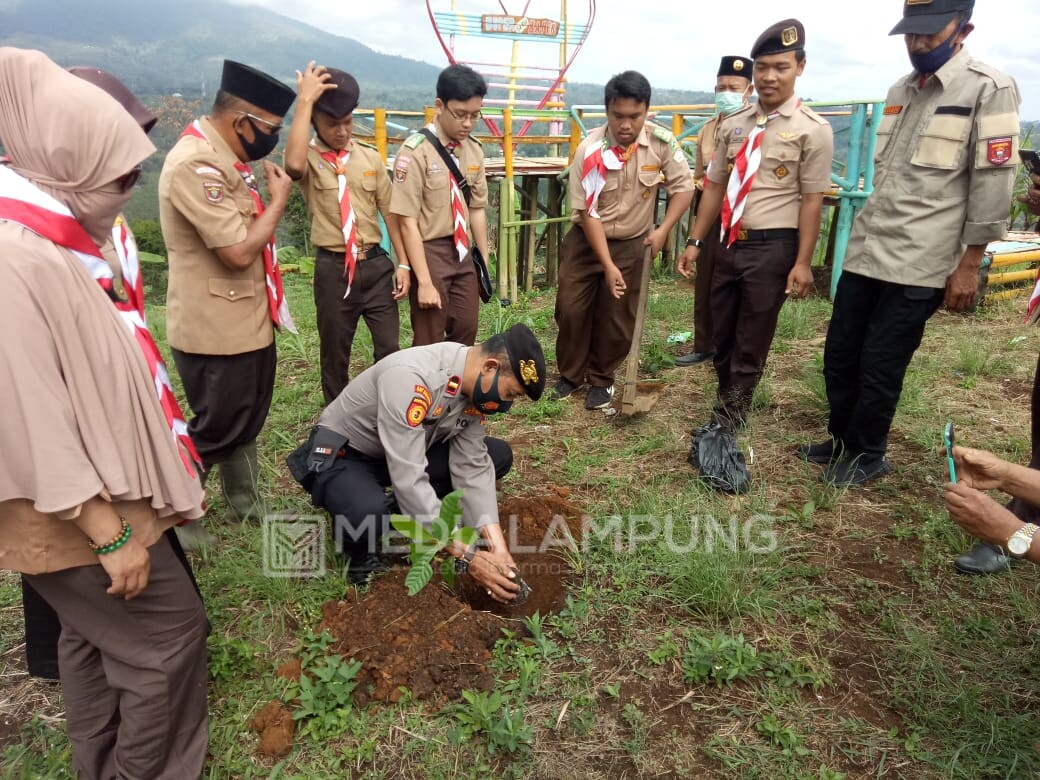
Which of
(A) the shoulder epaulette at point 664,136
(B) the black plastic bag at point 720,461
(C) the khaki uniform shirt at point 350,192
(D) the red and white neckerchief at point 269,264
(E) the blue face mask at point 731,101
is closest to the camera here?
(D) the red and white neckerchief at point 269,264

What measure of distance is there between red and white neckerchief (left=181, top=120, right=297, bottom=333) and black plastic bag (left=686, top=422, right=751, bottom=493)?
192cm

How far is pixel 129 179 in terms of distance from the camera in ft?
4.83

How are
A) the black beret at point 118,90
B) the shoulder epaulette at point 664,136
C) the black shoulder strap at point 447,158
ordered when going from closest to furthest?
the black beret at point 118,90, the black shoulder strap at point 447,158, the shoulder epaulette at point 664,136

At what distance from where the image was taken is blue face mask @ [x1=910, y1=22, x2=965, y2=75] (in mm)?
2561

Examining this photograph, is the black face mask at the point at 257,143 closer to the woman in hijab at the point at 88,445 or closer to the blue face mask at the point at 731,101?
the woman in hijab at the point at 88,445

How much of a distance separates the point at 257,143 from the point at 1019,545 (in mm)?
2547

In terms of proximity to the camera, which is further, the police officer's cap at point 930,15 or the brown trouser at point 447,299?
the brown trouser at point 447,299

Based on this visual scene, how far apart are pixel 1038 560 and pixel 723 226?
2187mm

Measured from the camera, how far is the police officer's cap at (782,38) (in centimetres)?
292

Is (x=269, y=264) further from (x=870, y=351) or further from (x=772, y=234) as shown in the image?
(x=870, y=351)

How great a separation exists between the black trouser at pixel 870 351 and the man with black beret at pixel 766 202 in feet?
0.87

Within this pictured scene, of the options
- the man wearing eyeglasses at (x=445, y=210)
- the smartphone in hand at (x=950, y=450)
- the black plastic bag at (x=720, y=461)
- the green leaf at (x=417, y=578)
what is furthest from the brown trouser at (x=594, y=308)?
the smartphone in hand at (x=950, y=450)

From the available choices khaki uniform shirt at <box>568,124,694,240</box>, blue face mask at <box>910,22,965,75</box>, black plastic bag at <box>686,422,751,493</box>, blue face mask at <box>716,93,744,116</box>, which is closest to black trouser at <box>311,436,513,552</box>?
black plastic bag at <box>686,422,751,493</box>

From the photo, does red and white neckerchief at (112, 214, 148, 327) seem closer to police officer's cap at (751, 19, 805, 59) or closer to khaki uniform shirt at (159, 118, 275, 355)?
khaki uniform shirt at (159, 118, 275, 355)
